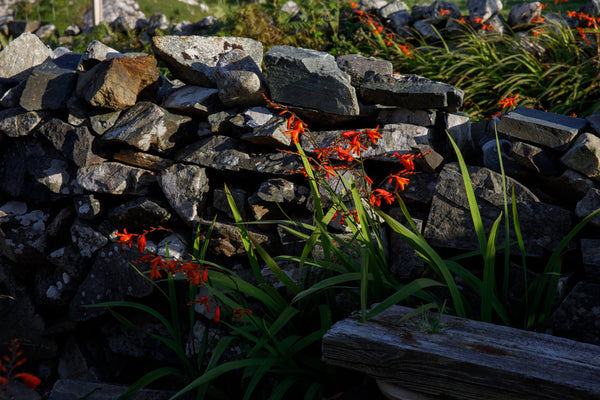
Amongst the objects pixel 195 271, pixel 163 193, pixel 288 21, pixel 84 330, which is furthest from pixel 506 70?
pixel 84 330

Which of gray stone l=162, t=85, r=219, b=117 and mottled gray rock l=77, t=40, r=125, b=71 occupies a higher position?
mottled gray rock l=77, t=40, r=125, b=71

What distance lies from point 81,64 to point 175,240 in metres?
1.35

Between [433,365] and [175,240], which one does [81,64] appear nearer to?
[175,240]

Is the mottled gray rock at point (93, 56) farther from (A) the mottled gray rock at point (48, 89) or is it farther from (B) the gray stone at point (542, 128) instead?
(B) the gray stone at point (542, 128)

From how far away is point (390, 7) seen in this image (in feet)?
14.1

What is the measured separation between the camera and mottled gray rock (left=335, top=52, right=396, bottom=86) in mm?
2846

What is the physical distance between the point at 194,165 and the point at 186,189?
15 cm

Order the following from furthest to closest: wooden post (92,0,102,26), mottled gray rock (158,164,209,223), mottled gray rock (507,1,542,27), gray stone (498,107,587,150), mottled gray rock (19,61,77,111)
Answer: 1. wooden post (92,0,102,26)
2. mottled gray rock (507,1,542,27)
3. mottled gray rock (19,61,77,111)
4. mottled gray rock (158,164,209,223)
5. gray stone (498,107,587,150)

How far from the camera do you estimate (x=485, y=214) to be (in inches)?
91.4

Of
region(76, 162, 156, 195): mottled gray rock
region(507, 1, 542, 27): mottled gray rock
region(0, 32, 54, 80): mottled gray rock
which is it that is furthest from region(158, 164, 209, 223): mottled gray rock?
region(507, 1, 542, 27): mottled gray rock

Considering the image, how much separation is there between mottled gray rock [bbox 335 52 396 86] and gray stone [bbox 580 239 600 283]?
4.49 ft

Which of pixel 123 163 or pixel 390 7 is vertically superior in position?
pixel 390 7

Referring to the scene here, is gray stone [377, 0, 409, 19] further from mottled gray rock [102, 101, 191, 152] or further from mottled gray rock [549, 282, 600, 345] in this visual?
mottled gray rock [549, 282, 600, 345]

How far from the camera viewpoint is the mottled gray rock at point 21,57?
3.43 meters
